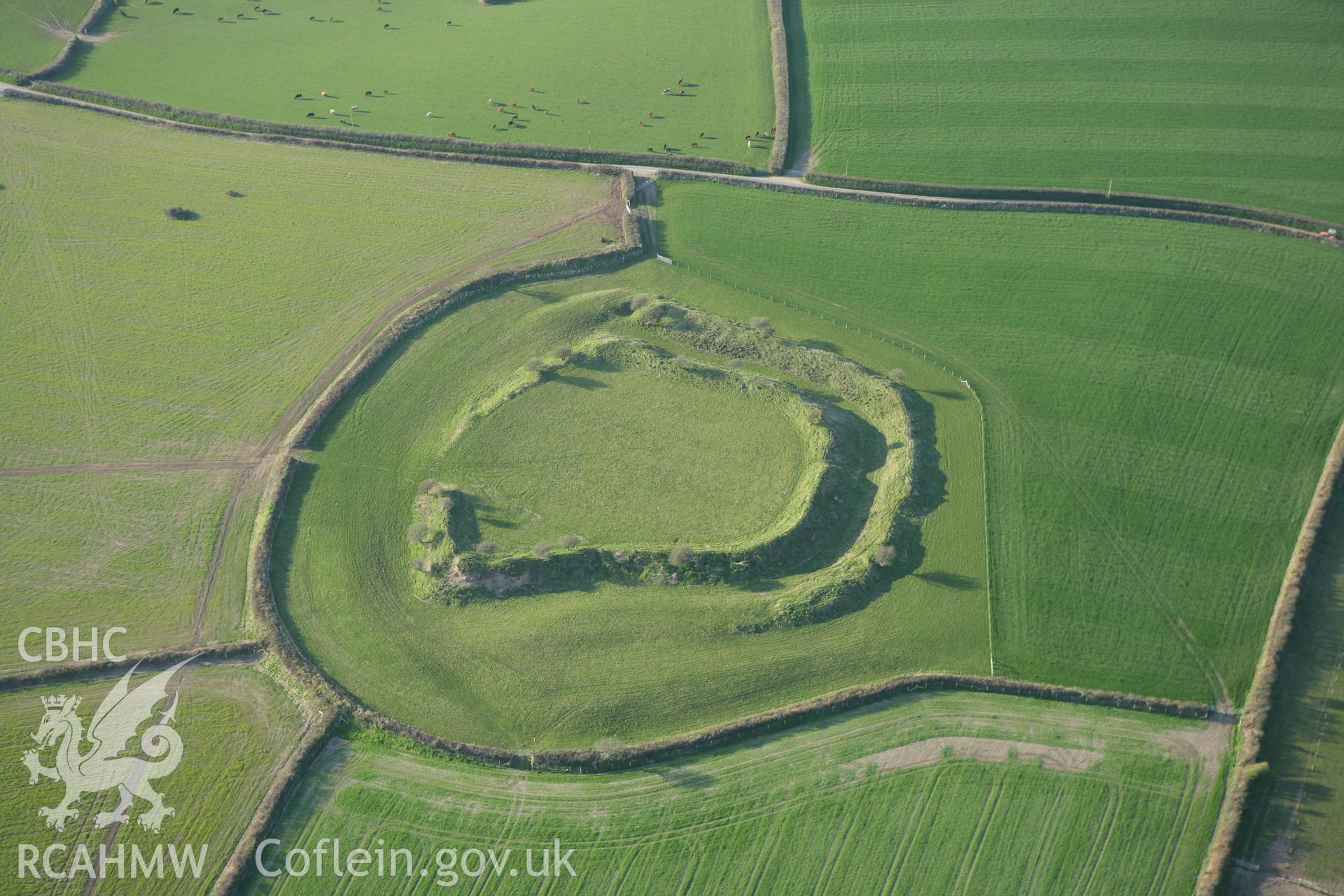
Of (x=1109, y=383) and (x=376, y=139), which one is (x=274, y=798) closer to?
(x=1109, y=383)

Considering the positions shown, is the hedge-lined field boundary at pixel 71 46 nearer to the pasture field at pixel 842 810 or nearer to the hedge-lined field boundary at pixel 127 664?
the hedge-lined field boundary at pixel 127 664

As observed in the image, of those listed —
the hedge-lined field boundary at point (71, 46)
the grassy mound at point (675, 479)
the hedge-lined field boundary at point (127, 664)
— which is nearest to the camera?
the hedge-lined field boundary at point (127, 664)

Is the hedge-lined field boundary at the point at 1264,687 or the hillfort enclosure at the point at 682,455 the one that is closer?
the hedge-lined field boundary at the point at 1264,687

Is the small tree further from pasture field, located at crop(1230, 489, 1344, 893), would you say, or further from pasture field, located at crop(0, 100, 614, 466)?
pasture field, located at crop(0, 100, 614, 466)

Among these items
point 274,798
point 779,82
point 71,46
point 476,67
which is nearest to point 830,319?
point 779,82

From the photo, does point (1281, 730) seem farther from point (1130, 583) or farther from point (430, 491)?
point (430, 491)

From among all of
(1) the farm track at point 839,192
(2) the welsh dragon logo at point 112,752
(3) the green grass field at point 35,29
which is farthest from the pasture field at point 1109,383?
(3) the green grass field at point 35,29
